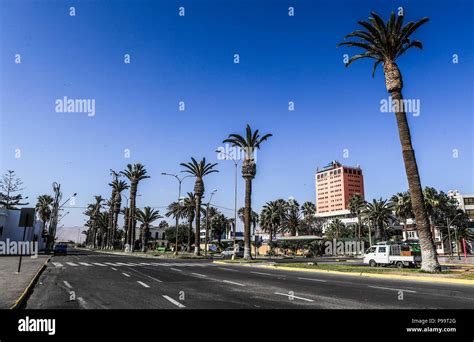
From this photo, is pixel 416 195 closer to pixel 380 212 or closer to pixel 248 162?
pixel 248 162

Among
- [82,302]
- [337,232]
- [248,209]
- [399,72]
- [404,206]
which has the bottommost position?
[82,302]

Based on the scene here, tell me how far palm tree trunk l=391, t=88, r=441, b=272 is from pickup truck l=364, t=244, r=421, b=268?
5.68m

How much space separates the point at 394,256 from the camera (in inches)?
1098

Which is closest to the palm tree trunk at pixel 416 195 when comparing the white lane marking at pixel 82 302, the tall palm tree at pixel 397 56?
the tall palm tree at pixel 397 56

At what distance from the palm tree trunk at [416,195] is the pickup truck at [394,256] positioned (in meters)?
5.68

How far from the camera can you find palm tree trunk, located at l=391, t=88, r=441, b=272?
21.0m

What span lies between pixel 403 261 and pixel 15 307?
88.1 feet

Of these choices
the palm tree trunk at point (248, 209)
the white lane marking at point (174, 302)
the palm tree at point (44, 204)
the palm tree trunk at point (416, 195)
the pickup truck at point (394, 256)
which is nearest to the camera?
the white lane marking at point (174, 302)

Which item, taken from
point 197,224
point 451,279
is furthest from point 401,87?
point 197,224

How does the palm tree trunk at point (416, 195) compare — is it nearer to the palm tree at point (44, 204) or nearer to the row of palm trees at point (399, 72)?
the row of palm trees at point (399, 72)

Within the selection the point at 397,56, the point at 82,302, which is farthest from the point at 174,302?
the point at 397,56

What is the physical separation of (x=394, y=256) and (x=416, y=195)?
7943mm

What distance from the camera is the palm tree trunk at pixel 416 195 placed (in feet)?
68.7
